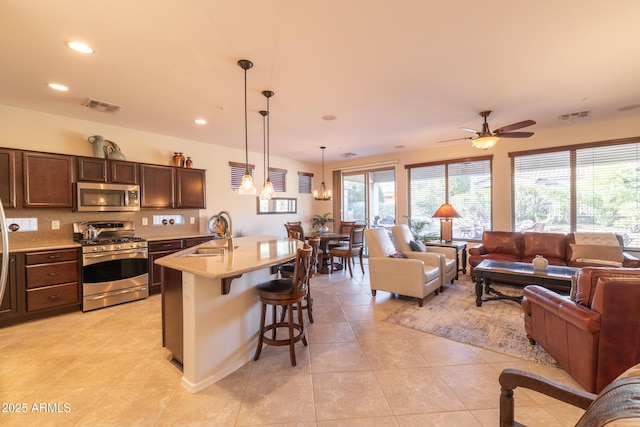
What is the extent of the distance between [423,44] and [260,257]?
2271 millimetres

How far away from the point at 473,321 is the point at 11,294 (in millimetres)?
5382

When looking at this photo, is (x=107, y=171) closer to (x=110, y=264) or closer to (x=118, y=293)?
(x=110, y=264)

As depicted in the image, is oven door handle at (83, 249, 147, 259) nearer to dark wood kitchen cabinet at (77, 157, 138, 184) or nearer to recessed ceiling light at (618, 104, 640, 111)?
dark wood kitchen cabinet at (77, 157, 138, 184)

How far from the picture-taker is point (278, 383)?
2.12m

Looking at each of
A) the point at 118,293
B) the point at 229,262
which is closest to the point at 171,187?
the point at 118,293

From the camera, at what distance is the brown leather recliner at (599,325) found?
1.75m

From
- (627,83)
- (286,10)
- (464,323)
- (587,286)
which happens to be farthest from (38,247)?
(627,83)

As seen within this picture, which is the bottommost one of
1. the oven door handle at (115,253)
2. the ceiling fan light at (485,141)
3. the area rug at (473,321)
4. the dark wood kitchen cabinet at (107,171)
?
the area rug at (473,321)

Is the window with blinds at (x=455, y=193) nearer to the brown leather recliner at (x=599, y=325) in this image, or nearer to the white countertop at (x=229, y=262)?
the brown leather recliner at (x=599, y=325)

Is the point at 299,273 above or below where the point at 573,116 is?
below

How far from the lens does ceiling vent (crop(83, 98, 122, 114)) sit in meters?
3.31

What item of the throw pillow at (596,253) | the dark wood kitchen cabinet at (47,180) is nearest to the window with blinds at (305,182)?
the dark wood kitchen cabinet at (47,180)

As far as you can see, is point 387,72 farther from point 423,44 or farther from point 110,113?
point 110,113

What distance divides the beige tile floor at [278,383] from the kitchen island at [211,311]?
14 centimetres
